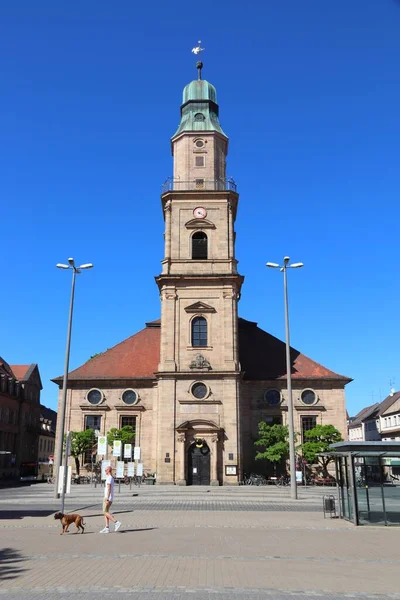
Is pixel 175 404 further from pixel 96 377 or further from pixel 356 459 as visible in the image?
pixel 356 459

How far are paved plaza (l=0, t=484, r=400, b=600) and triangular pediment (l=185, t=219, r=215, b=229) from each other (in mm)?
31631

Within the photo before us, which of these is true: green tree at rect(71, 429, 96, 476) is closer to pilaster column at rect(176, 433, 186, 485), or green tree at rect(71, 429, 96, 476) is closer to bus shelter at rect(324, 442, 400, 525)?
pilaster column at rect(176, 433, 186, 485)

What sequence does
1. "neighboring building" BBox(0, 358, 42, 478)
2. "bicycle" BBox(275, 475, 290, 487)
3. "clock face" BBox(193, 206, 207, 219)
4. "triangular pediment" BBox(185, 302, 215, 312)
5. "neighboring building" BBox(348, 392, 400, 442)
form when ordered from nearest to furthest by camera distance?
"bicycle" BBox(275, 475, 290, 487)
"triangular pediment" BBox(185, 302, 215, 312)
"clock face" BBox(193, 206, 207, 219)
"neighboring building" BBox(0, 358, 42, 478)
"neighboring building" BBox(348, 392, 400, 442)

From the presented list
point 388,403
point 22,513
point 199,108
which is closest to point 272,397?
point 199,108

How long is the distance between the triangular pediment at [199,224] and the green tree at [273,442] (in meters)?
18.0

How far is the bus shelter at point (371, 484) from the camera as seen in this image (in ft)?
61.1

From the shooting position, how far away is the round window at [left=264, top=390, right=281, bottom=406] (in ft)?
163

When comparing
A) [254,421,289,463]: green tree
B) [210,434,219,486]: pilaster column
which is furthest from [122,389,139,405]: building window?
[254,421,289,463]: green tree

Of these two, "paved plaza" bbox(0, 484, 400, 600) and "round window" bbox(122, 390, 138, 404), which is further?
"round window" bbox(122, 390, 138, 404)

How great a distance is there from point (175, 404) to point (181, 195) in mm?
18734

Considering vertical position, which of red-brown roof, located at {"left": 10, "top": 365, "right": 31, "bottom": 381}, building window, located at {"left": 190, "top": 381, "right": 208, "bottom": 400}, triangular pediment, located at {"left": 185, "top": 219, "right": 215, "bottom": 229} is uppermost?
triangular pediment, located at {"left": 185, "top": 219, "right": 215, "bottom": 229}

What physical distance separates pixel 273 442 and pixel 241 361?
858cm

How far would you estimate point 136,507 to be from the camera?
24.9 meters

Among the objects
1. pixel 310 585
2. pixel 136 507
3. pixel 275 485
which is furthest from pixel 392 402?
pixel 310 585
